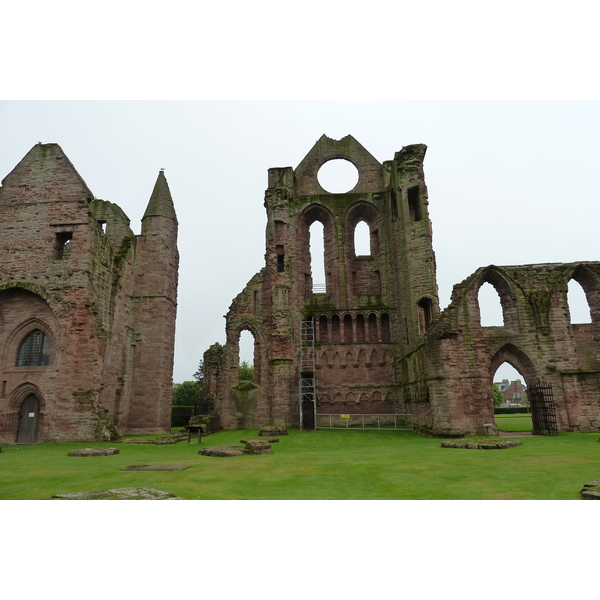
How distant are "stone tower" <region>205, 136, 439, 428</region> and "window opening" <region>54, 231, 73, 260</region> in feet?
29.3

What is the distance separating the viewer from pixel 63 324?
653 inches

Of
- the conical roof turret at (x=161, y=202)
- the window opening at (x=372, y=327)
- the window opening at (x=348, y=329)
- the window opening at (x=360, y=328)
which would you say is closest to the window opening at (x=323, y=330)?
the window opening at (x=348, y=329)

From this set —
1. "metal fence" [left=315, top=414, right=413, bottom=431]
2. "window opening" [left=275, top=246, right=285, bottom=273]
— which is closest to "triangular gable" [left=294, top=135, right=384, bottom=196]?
"window opening" [left=275, top=246, right=285, bottom=273]

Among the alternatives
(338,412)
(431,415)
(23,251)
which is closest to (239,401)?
(338,412)

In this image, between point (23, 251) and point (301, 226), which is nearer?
point (23, 251)

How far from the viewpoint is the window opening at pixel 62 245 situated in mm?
17625

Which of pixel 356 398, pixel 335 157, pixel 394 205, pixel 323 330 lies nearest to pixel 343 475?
pixel 356 398

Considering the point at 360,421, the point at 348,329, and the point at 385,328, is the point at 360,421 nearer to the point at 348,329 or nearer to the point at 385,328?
the point at 348,329

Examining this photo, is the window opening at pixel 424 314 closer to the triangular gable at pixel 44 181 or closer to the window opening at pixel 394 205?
the window opening at pixel 394 205

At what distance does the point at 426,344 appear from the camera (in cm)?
1602

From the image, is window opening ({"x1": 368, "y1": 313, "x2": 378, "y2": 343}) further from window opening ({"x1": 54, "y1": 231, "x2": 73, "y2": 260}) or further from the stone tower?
window opening ({"x1": 54, "y1": 231, "x2": 73, "y2": 260})

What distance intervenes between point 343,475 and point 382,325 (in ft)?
54.2

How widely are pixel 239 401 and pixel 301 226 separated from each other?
1097 centimetres

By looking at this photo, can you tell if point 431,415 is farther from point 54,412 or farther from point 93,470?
point 54,412
